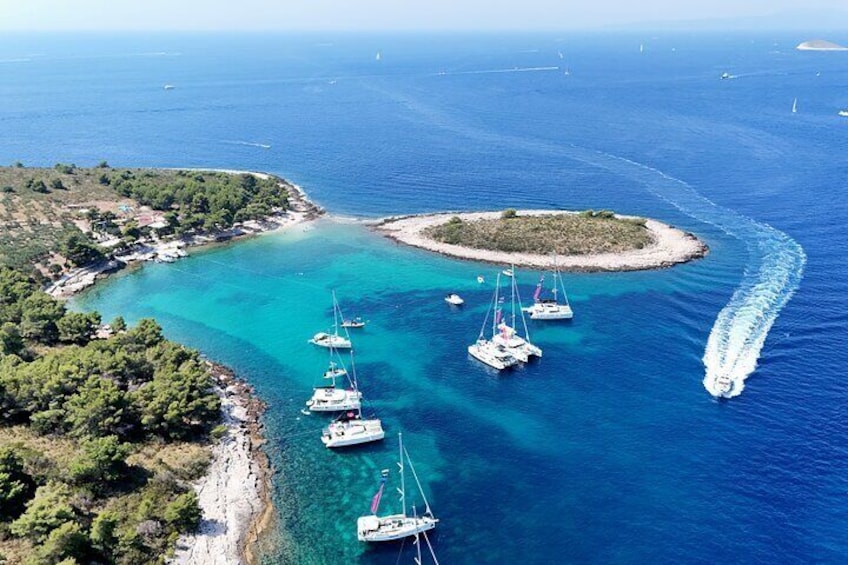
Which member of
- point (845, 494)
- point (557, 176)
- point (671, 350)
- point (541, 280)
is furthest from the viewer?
point (557, 176)

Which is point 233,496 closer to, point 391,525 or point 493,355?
point 391,525

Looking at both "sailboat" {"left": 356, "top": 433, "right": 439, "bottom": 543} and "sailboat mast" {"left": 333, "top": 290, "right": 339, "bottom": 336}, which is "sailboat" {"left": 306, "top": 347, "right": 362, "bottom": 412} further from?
"sailboat" {"left": 356, "top": 433, "right": 439, "bottom": 543}

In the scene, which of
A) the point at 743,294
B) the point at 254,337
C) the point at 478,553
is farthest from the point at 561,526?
the point at 743,294

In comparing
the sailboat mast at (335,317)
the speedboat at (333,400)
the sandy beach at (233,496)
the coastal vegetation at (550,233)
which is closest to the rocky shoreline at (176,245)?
the coastal vegetation at (550,233)

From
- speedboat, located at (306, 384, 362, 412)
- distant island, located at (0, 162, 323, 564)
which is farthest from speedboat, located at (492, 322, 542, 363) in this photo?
distant island, located at (0, 162, 323, 564)

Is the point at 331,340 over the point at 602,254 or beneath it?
beneath

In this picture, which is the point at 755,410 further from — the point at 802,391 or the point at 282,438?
the point at 282,438

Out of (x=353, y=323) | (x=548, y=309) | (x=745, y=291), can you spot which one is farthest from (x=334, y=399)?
(x=745, y=291)
